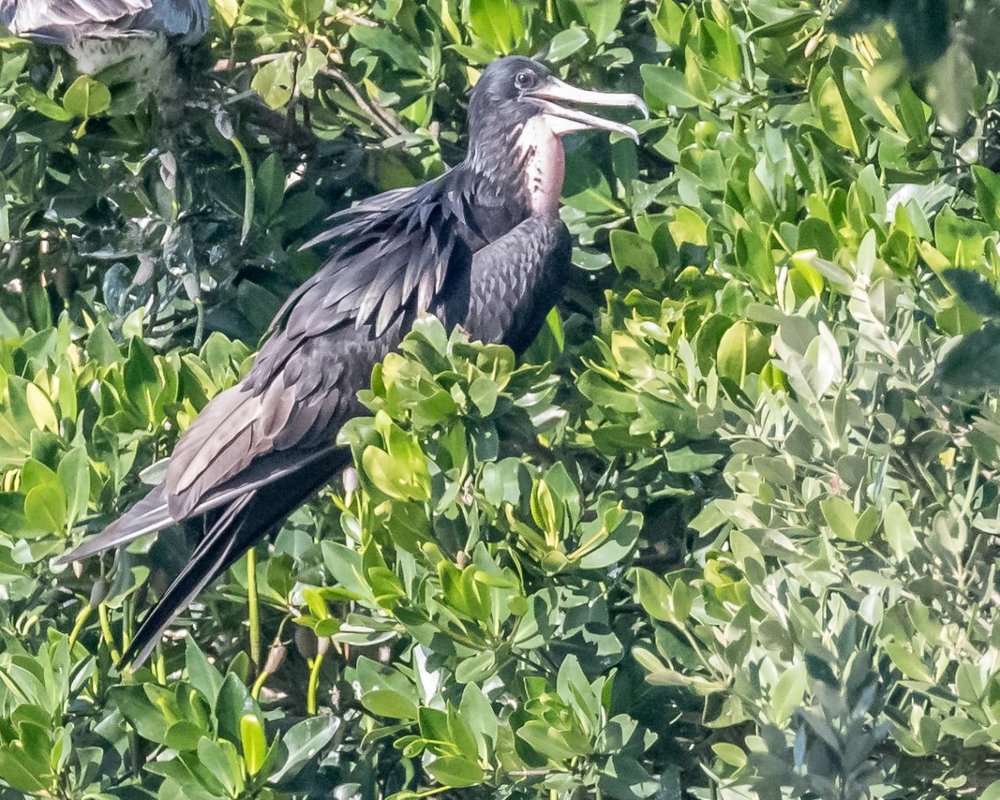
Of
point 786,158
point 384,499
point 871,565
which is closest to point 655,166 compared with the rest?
point 786,158

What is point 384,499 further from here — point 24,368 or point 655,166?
point 655,166

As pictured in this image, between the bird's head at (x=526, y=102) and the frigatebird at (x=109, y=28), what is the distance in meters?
0.62

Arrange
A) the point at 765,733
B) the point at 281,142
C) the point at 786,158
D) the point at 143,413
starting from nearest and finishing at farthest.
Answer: the point at 765,733
the point at 786,158
the point at 143,413
the point at 281,142

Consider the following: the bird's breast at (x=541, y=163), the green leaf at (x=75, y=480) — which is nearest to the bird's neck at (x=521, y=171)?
the bird's breast at (x=541, y=163)

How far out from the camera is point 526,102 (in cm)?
344

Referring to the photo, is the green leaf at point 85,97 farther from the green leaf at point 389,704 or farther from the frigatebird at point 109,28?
the green leaf at point 389,704

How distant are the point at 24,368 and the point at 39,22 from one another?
71 cm

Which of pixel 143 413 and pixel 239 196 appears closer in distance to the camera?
pixel 143 413

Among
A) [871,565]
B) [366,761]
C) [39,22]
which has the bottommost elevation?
[366,761]

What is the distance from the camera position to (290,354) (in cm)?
315

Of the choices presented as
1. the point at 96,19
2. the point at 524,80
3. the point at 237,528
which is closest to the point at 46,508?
the point at 237,528

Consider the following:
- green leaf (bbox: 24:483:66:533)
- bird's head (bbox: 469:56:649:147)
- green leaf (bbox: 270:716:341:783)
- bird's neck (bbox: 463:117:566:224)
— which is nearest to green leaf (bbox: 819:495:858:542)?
green leaf (bbox: 270:716:341:783)

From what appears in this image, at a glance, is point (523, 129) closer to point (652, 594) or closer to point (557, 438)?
point (557, 438)

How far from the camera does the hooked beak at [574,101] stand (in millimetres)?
2982
